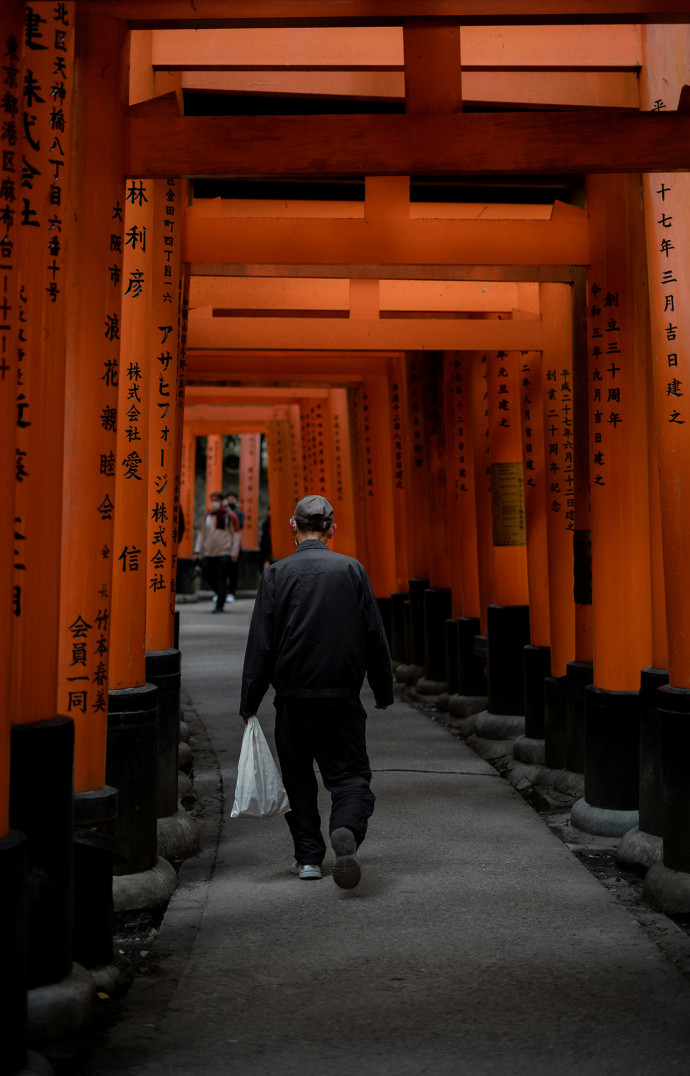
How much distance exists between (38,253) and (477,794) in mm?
4488

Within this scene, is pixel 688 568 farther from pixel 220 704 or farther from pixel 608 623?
pixel 220 704

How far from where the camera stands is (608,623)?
618cm

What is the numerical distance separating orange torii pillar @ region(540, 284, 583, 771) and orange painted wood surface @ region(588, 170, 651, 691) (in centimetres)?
119

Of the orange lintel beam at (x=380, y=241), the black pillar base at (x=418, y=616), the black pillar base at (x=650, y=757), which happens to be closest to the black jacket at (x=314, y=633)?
the black pillar base at (x=650, y=757)

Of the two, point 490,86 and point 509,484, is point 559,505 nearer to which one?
point 509,484

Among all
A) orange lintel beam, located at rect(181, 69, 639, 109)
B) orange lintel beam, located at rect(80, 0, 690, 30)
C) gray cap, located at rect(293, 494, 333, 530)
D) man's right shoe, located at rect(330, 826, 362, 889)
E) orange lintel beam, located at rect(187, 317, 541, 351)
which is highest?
orange lintel beam, located at rect(181, 69, 639, 109)

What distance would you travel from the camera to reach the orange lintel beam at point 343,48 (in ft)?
19.7

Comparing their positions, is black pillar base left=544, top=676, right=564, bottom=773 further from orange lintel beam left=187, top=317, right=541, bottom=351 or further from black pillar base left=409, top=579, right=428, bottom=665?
black pillar base left=409, top=579, right=428, bottom=665

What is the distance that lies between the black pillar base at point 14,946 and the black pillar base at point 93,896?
938 mm

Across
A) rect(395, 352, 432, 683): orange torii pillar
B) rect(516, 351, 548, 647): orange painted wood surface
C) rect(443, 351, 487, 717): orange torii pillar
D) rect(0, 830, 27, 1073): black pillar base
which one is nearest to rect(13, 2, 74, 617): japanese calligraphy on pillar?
rect(0, 830, 27, 1073): black pillar base

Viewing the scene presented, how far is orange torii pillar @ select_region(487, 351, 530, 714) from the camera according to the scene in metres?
9.14

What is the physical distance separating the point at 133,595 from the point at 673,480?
2.26 meters

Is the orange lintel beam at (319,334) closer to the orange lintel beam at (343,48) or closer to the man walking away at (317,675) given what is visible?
the orange lintel beam at (343,48)

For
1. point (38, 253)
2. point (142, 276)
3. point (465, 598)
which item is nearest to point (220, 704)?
point (465, 598)
